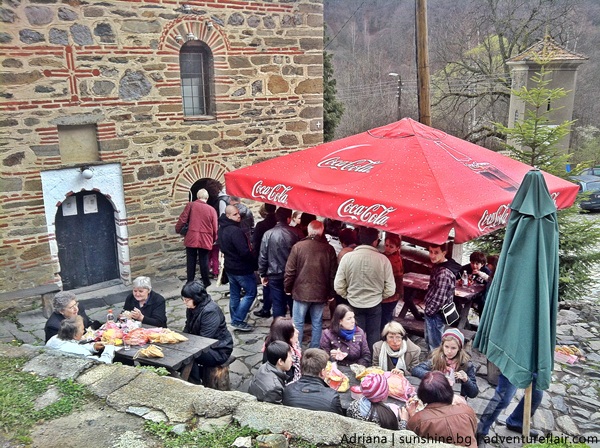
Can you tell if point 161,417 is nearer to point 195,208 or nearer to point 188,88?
point 195,208

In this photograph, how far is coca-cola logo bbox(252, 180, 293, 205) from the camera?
256 inches

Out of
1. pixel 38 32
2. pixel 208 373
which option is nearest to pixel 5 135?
pixel 38 32

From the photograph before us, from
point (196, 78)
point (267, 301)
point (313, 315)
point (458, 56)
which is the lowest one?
point (267, 301)

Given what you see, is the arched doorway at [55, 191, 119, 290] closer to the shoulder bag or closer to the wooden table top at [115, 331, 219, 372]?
the wooden table top at [115, 331, 219, 372]

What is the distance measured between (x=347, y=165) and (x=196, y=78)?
14.5 ft

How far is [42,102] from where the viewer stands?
26.2 ft

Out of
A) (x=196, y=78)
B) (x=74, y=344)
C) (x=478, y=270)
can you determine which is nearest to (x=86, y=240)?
(x=196, y=78)

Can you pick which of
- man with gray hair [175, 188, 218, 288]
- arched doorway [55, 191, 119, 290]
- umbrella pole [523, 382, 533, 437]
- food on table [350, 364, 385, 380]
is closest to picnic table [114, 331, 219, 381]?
food on table [350, 364, 385, 380]

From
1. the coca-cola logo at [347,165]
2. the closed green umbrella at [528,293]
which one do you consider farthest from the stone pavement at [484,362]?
the coca-cola logo at [347,165]

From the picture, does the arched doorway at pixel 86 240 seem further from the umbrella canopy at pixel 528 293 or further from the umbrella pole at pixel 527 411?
the umbrella pole at pixel 527 411

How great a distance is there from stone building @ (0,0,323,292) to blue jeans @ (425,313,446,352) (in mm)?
5322

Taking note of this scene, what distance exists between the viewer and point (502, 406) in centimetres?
477

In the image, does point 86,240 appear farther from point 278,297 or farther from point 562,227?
point 562,227

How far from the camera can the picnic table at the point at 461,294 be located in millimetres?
6645
